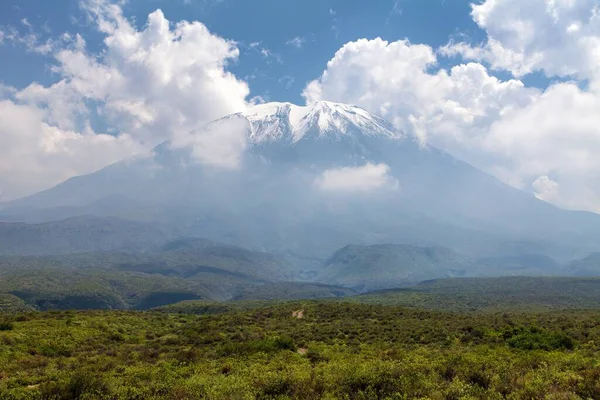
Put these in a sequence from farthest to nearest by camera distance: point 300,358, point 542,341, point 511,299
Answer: point 511,299 → point 542,341 → point 300,358

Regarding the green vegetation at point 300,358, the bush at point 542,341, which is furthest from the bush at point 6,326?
the bush at point 542,341

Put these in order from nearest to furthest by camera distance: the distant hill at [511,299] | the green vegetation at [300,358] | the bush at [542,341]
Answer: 1. the green vegetation at [300,358]
2. the bush at [542,341]
3. the distant hill at [511,299]

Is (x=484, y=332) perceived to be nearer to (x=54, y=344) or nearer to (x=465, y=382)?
(x=465, y=382)

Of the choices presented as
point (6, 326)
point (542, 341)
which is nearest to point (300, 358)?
point (542, 341)

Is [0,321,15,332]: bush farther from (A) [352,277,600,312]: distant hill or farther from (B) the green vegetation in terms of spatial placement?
(A) [352,277,600,312]: distant hill

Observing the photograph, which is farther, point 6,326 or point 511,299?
point 511,299

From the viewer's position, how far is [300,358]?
2217 centimetres

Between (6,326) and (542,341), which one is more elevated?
(6,326)

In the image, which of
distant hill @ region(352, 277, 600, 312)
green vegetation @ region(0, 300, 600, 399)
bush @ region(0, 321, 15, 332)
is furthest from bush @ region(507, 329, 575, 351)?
distant hill @ region(352, 277, 600, 312)

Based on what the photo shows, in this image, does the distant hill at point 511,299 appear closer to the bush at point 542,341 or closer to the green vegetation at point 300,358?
the green vegetation at point 300,358

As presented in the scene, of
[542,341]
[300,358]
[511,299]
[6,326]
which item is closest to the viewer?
[300,358]

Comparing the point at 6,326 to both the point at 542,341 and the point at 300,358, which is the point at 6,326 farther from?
the point at 542,341

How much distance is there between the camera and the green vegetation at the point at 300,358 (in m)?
13.7

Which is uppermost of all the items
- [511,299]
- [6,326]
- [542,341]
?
[6,326]
